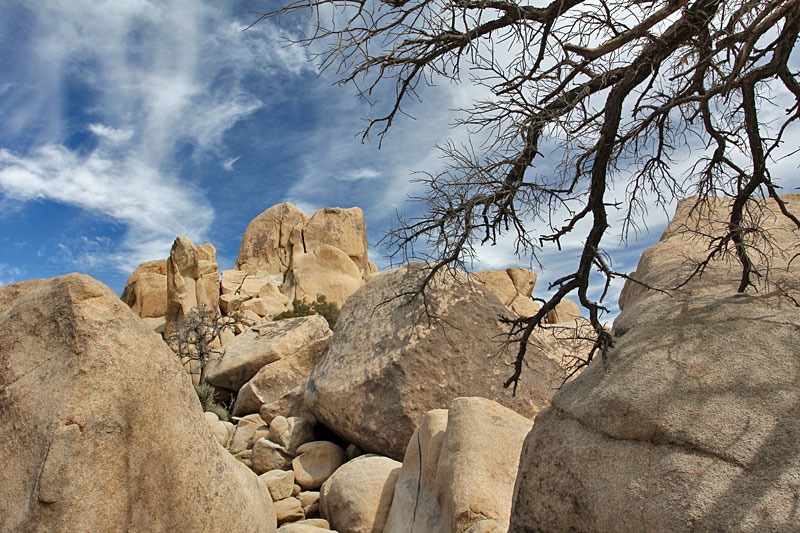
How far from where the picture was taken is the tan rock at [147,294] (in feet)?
94.6

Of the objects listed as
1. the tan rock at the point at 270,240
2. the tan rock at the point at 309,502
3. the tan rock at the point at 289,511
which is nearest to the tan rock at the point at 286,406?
the tan rock at the point at 309,502

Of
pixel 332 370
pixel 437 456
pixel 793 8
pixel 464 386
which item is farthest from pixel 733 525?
pixel 332 370

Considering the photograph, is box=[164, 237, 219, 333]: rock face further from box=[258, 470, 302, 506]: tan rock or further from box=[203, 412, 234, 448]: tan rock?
box=[258, 470, 302, 506]: tan rock

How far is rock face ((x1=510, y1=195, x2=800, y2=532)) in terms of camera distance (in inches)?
108

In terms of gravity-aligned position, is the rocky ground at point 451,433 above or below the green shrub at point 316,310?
below

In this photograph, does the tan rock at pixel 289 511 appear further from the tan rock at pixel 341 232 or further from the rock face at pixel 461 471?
the tan rock at pixel 341 232

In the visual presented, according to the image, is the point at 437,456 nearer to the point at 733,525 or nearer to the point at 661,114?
the point at 733,525

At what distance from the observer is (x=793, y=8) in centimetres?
395

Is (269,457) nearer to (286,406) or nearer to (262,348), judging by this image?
(286,406)

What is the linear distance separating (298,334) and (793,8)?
26.5 feet

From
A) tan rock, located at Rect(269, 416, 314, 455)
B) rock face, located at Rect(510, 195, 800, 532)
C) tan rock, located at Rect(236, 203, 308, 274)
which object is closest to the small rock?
tan rock, located at Rect(269, 416, 314, 455)

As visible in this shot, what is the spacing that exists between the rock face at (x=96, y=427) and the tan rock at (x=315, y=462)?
2.60 m

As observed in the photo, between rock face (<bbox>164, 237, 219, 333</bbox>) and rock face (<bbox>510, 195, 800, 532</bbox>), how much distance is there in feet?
69.4

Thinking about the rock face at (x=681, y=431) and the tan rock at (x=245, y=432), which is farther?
the tan rock at (x=245, y=432)
